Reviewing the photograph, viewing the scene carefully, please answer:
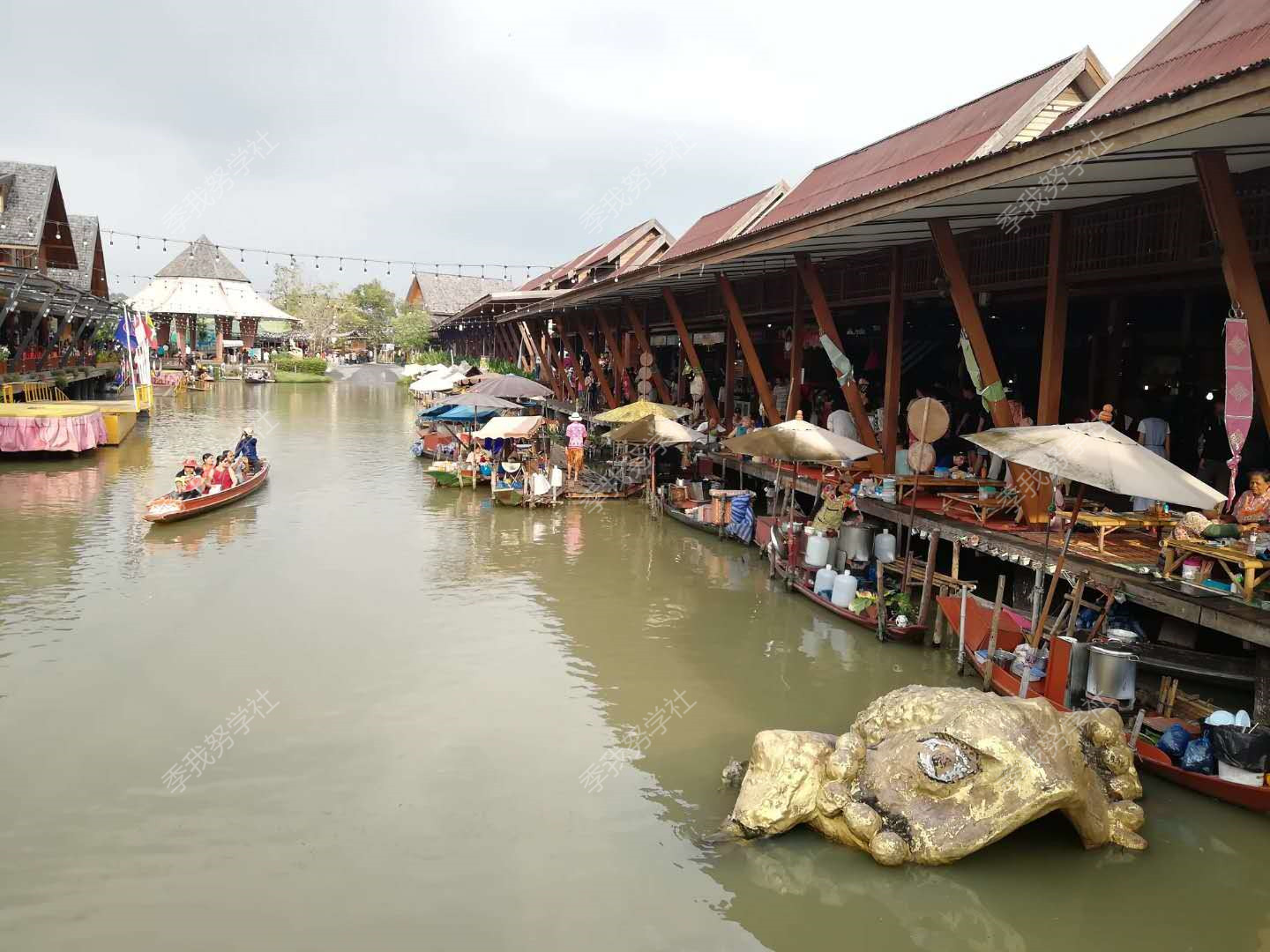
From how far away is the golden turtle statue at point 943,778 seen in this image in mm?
5250

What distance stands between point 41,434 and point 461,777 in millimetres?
18759

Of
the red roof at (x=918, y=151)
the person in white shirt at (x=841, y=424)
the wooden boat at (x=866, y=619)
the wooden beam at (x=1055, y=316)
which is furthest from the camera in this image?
the person in white shirt at (x=841, y=424)

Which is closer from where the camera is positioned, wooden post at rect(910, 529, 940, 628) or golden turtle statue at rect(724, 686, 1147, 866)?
golden turtle statue at rect(724, 686, 1147, 866)

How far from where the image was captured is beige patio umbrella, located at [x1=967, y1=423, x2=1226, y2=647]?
6523 mm

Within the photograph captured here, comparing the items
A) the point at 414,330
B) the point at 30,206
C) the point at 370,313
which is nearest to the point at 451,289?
the point at 414,330

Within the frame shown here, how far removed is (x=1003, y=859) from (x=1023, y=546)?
382cm

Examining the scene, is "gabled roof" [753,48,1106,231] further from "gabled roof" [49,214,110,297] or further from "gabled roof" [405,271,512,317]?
"gabled roof" [405,271,512,317]

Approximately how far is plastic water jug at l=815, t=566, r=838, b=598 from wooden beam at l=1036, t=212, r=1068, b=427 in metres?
2.83

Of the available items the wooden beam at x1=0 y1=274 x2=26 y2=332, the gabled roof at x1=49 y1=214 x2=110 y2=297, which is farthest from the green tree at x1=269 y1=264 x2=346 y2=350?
the wooden beam at x1=0 y1=274 x2=26 y2=332

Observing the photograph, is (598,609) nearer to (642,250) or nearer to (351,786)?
(351,786)

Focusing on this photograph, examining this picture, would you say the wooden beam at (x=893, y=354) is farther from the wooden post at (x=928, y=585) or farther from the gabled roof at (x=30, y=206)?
the gabled roof at (x=30, y=206)

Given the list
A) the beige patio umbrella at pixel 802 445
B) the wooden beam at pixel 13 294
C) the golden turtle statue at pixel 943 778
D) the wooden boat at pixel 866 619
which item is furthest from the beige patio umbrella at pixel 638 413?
the wooden beam at pixel 13 294

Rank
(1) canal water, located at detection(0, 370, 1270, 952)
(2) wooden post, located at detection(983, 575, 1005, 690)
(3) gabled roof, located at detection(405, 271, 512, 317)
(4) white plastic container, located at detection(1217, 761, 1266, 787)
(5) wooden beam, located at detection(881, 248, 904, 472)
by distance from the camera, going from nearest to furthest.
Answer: (1) canal water, located at detection(0, 370, 1270, 952)
(4) white plastic container, located at detection(1217, 761, 1266, 787)
(2) wooden post, located at detection(983, 575, 1005, 690)
(5) wooden beam, located at detection(881, 248, 904, 472)
(3) gabled roof, located at detection(405, 271, 512, 317)

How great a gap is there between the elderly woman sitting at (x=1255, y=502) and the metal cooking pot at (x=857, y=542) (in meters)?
3.84
